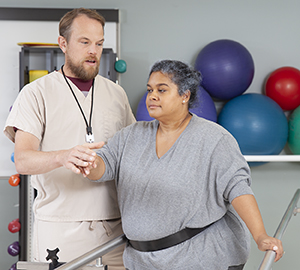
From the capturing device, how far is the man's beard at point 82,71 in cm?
160

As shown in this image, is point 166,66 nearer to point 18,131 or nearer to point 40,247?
point 18,131

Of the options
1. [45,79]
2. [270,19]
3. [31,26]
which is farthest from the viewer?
[270,19]

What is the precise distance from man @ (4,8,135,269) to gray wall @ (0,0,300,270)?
175 cm

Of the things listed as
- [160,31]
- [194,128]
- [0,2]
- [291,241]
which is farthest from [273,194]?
[0,2]

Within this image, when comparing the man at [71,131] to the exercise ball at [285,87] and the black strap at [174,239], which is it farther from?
the exercise ball at [285,87]

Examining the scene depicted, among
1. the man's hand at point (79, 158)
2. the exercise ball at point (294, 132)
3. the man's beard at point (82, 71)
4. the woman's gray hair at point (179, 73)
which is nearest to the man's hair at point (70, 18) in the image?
the man's beard at point (82, 71)

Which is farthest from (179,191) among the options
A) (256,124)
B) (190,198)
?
(256,124)

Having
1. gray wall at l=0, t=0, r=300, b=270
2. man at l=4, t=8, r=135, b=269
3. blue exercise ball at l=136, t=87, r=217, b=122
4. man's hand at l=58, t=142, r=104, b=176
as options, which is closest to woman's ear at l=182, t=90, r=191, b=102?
man at l=4, t=8, r=135, b=269

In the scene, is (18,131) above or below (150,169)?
above

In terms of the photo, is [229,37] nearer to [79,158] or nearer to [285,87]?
[285,87]

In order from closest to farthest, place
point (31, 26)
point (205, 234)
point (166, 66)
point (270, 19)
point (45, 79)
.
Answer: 1. point (205, 234)
2. point (166, 66)
3. point (45, 79)
4. point (31, 26)
5. point (270, 19)

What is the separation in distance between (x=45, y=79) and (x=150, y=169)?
66 centimetres

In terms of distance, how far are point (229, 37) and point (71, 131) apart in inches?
91.6

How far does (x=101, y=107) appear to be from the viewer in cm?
168
